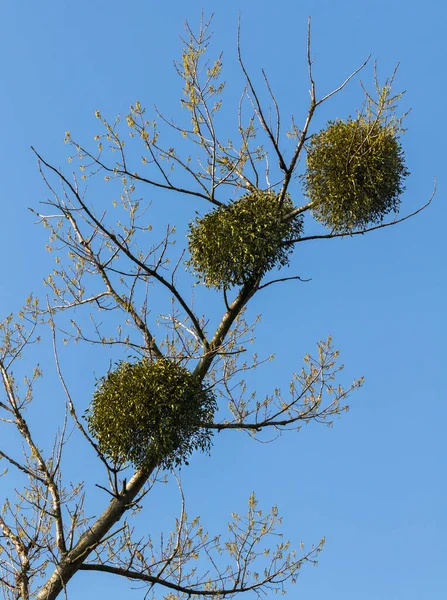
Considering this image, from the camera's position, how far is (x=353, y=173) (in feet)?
23.9

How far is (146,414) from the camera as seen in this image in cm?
607

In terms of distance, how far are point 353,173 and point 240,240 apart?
1366mm

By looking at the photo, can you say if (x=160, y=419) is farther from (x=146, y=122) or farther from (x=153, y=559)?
(x=146, y=122)

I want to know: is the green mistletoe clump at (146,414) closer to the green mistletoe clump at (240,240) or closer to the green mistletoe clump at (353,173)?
the green mistletoe clump at (240,240)

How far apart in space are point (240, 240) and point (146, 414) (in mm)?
1730

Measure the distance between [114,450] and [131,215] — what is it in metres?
2.11

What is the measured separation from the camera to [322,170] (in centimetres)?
745

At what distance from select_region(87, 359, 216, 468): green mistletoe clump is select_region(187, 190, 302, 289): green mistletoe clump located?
41.2 inches

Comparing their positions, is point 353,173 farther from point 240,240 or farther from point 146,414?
point 146,414

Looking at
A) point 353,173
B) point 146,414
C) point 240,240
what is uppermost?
point 353,173

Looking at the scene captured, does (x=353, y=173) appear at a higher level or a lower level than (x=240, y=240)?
higher

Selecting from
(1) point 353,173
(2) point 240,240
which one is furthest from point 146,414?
(1) point 353,173

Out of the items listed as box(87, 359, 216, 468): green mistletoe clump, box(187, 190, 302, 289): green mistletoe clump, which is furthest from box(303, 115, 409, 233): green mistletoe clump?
box(87, 359, 216, 468): green mistletoe clump

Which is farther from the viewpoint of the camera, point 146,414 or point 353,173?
point 353,173
